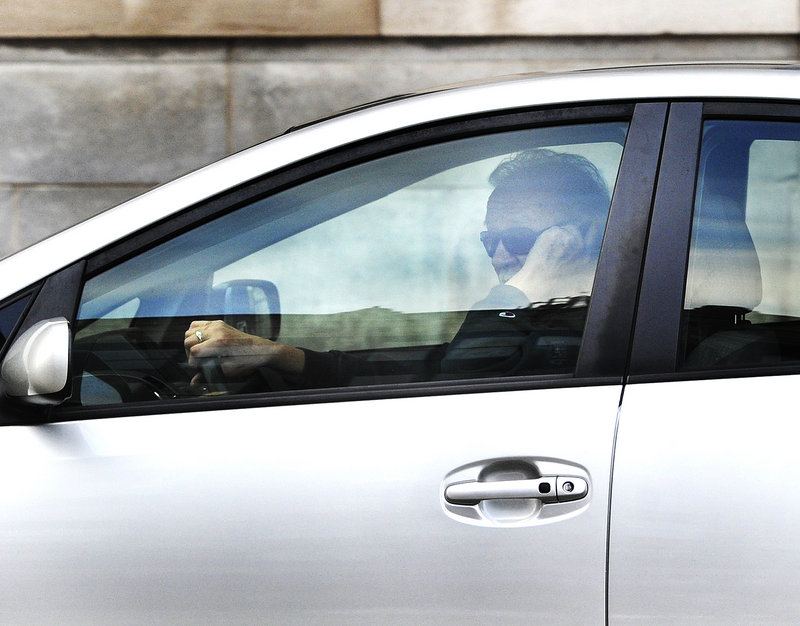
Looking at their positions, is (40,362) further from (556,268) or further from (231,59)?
(231,59)

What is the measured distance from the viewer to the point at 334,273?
5.66ft

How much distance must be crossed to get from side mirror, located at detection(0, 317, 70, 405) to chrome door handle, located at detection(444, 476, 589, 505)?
0.64 m

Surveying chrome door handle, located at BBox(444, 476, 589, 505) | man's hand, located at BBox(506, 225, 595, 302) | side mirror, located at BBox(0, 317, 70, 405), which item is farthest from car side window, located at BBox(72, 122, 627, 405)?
chrome door handle, located at BBox(444, 476, 589, 505)

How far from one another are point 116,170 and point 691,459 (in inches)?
199

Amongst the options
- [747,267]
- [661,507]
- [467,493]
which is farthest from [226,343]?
[747,267]

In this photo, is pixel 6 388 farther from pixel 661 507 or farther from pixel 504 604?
pixel 661 507

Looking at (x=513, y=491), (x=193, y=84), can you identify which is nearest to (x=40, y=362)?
(x=513, y=491)

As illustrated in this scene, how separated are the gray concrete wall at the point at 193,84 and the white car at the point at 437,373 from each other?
420 centimetres

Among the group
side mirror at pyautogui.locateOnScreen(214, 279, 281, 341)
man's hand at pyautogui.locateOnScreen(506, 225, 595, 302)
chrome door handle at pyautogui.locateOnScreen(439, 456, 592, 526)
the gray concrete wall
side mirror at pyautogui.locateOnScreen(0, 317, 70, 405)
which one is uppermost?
the gray concrete wall

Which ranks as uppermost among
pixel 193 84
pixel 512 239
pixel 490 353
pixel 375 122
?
pixel 193 84

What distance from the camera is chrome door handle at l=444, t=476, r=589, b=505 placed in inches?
60.4

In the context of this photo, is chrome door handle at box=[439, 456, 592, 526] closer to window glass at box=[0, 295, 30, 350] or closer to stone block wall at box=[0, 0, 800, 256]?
window glass at box=[0, 295, 30, 350]

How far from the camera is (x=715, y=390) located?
1.56 m

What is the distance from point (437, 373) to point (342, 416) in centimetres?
18
